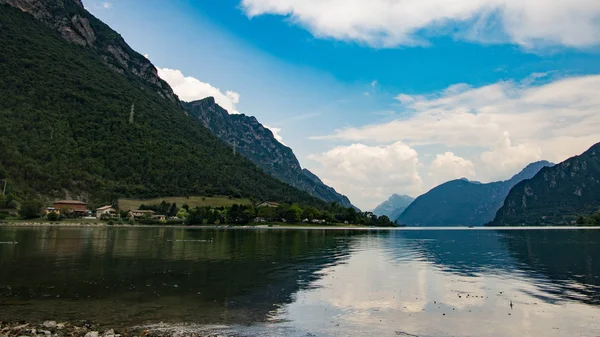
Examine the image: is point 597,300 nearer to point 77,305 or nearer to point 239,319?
point 239,319

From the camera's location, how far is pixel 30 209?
611 feet

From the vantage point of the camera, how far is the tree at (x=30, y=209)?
608ft

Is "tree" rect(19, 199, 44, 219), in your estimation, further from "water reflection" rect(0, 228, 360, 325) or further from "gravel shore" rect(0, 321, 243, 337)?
"gravel shore" rect(0, 321, 243, 337)

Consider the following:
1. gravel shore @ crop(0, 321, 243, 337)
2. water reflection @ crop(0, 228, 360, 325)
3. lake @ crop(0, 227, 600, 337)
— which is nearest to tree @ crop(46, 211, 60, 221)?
water reflection @ crop(0, 228, 360, 325)

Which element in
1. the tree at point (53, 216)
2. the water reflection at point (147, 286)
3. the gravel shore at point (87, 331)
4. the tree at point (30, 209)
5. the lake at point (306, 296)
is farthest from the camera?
the tree at point (53, 216)

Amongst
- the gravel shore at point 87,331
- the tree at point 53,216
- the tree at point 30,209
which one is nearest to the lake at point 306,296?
the gravel shore at point 87,331

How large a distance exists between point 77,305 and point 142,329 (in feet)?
30.3

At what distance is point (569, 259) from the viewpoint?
65188 millimetres

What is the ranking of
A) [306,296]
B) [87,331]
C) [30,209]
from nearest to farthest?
1. [87,331]
2. [306,296]
3. [30,209]

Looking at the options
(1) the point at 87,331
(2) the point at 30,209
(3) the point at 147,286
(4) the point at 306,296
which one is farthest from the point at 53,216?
(1) the point at 87,331

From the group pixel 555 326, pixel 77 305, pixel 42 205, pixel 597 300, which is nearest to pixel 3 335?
pixel 77 305

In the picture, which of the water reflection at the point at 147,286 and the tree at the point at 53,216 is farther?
the tree at the point at 53,216

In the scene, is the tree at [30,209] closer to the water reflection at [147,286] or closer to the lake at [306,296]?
the water reflection at [147,286]

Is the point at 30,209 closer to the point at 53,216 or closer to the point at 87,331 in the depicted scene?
the point at 53,216
